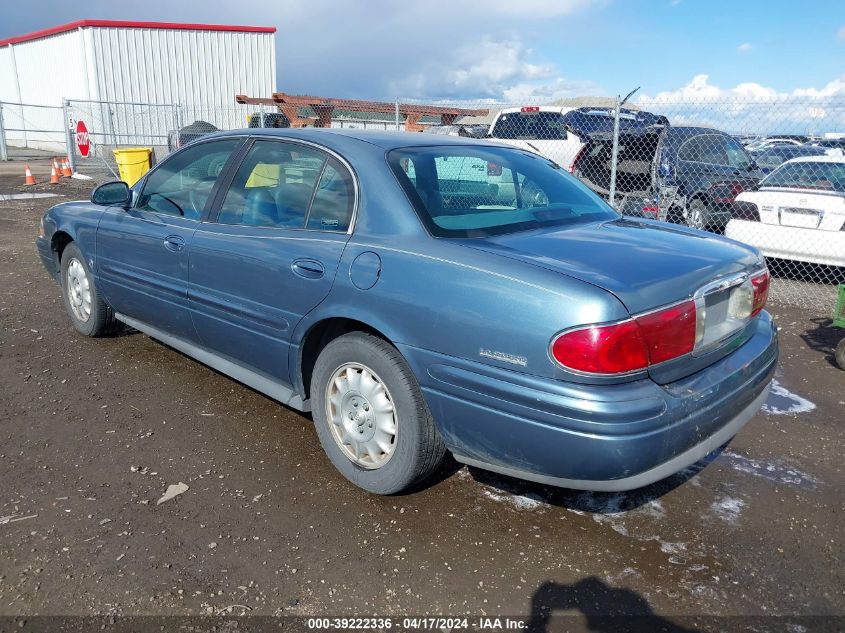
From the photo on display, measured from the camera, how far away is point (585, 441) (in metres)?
2.36

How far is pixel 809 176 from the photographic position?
8805 millimetres

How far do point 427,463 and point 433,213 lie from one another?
109 centimetres

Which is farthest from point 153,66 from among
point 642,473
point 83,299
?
point 642,473

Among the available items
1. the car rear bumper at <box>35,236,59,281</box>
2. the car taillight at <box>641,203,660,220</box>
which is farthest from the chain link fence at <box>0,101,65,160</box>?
the car taillight at <box>641,203,660,220</box>

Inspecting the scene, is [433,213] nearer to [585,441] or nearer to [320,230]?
[320,230]

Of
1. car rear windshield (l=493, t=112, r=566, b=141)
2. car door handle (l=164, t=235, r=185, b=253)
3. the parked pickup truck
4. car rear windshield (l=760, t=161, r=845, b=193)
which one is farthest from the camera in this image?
car rear windshield (l=493, t=112, r=566, b=141)

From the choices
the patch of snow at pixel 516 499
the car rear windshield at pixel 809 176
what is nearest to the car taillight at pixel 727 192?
the car rear windshield at pixel 809 176

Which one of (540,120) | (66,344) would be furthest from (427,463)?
(540,120)

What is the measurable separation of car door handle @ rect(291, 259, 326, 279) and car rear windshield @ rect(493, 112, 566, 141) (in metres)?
8.92

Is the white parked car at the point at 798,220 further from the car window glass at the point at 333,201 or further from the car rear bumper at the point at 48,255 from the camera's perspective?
the car rear bumper at the point at 48,255

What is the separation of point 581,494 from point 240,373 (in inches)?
75.2

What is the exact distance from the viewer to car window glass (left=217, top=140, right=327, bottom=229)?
337 cm

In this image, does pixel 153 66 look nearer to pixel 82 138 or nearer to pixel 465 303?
pixel 82 138

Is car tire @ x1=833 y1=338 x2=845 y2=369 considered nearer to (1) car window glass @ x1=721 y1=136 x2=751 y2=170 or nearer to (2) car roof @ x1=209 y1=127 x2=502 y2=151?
(2) car roof @ x1=209 y1=127 x2=502 y2=151
